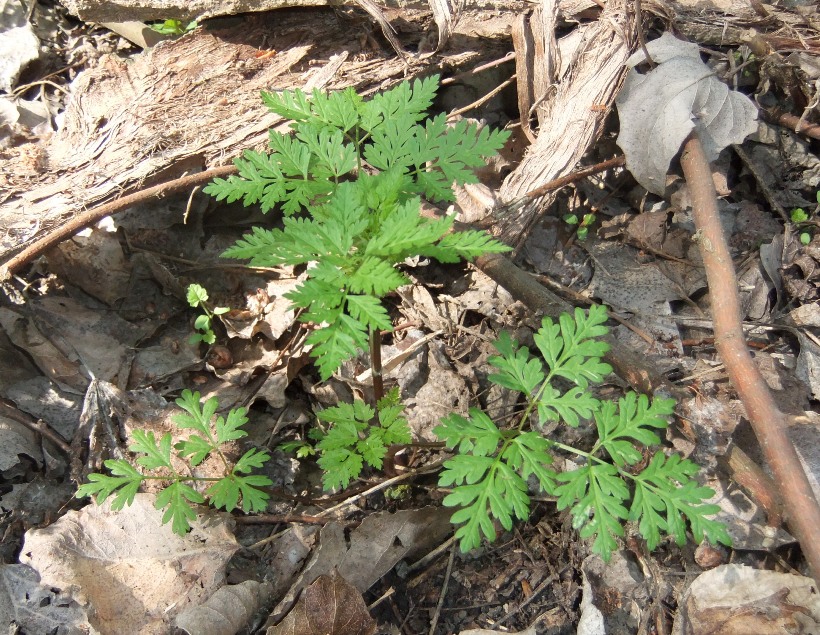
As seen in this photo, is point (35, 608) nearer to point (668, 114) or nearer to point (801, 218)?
point (668, 114)

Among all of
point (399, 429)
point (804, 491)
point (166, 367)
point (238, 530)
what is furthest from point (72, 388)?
point (804, 491)

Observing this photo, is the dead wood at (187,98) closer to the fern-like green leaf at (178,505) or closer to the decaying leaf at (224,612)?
the fern-like green leaf at (178,505)

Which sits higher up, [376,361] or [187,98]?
[187,98]

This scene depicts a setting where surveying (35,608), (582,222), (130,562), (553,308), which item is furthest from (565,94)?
(35,608)

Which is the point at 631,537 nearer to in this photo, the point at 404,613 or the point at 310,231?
the point at 404,613

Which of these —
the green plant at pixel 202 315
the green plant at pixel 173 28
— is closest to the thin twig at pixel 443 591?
the green plant at pixel 202 315

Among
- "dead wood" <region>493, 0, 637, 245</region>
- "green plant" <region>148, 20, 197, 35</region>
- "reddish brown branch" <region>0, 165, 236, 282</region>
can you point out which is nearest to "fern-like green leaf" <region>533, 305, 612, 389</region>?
"dead wood" <region>493, 0, 637, 245</region>
